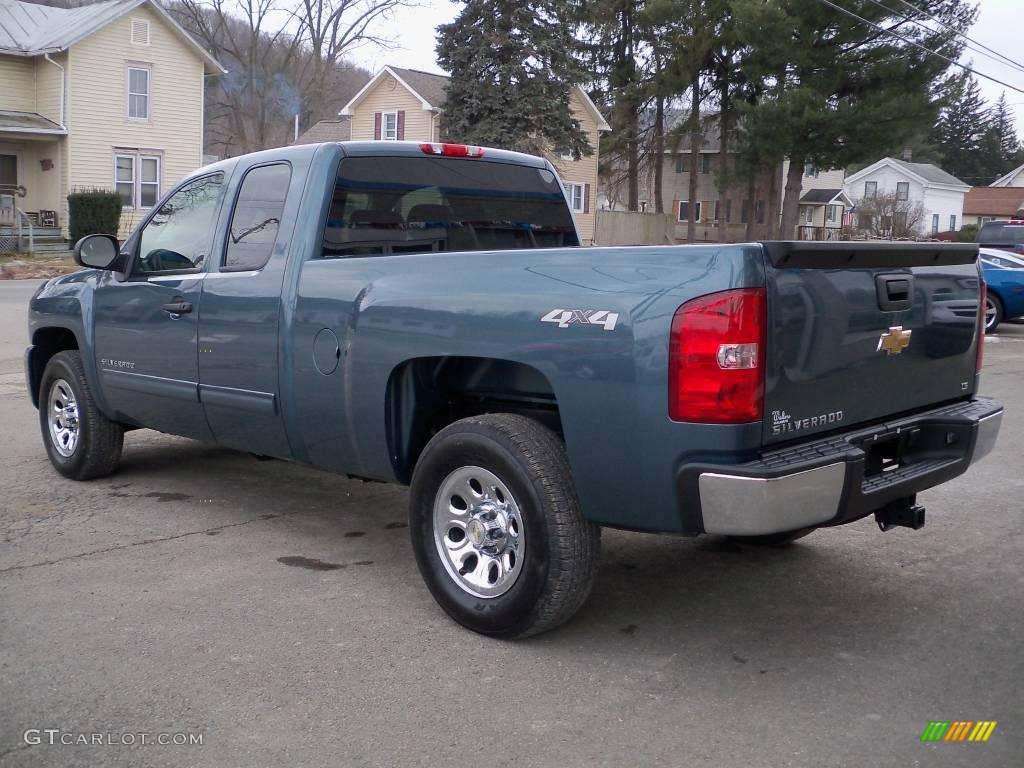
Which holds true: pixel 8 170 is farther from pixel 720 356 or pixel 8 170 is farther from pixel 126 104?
pixel 720 356

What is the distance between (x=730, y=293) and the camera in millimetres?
3570

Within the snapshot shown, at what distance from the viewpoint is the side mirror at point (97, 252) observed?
20.0 feet

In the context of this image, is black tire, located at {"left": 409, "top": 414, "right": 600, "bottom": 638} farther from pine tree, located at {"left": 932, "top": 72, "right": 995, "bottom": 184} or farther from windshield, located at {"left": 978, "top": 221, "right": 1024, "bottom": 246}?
pine tree, located at {"left": 932, "top": 72, "right": 995, "bottom": 184}

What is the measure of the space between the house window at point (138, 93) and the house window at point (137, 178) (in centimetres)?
138

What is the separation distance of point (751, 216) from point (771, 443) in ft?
141

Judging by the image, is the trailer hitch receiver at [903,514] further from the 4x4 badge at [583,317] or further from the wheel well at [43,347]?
the wheel well at [43,347]

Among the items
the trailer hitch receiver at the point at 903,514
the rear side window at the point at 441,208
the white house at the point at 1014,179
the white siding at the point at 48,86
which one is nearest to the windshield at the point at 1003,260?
the rear side window at the point at 441,208

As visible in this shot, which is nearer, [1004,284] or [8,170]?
[1004,284]

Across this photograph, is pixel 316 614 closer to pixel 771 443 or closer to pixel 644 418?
pixel 644 418

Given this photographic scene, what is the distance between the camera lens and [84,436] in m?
6.64

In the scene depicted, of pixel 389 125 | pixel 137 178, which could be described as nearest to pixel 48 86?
pixel 137 178

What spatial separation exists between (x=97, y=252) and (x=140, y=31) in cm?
3274

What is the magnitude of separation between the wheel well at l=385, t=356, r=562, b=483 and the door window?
172cm

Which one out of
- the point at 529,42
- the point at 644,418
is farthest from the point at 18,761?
the point at 529,42
